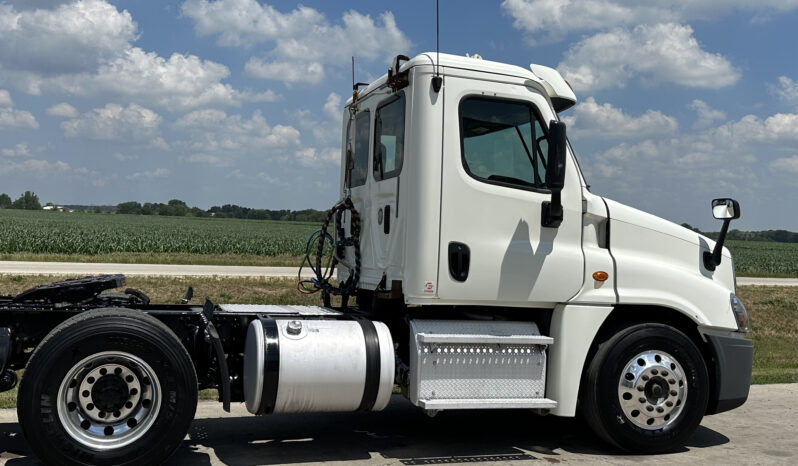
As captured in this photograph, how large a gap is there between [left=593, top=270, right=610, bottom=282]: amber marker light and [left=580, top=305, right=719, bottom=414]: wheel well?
365 millimetres

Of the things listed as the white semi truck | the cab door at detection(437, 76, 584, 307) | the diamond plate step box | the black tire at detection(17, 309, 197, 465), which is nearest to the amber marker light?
the white semi truck

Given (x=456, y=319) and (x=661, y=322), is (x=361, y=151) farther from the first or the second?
(x=661, y=322)

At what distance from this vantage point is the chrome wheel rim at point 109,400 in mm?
5035

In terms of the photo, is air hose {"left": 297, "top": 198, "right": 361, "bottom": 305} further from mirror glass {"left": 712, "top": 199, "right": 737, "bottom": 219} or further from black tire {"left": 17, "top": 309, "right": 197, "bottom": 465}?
mirror glass {"left": 712, "top": 199, "right": 737, "bottom": 219}

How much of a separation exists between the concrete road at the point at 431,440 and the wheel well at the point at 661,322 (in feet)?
2.02

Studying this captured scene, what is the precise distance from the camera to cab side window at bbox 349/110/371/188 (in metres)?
6.88

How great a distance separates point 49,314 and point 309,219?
9005 cm

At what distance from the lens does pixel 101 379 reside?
5.11 metres

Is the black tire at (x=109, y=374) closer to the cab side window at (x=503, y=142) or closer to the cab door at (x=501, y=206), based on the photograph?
the cab door at (x=501, y=206)

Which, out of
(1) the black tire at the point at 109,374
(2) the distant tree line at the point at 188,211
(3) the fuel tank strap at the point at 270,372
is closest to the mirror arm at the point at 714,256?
(3) the fuel tank strap at the point at 270,372

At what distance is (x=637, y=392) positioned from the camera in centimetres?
608

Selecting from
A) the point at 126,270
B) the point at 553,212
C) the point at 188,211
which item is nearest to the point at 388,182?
the point at 553,212

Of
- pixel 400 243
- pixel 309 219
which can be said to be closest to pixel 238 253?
pixel 400 243

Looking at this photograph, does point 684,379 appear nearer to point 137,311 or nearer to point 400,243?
point 400,243
